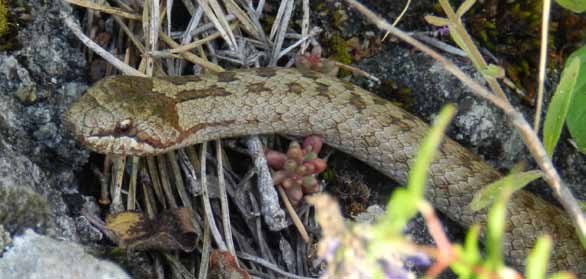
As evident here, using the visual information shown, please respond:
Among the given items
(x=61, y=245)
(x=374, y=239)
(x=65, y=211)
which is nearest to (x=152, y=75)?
(x=65, y=211)

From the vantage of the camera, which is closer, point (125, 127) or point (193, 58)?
point (125, 127)

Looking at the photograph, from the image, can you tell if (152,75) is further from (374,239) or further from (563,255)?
(374,239)

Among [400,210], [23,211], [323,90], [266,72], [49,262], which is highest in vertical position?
[400,210]

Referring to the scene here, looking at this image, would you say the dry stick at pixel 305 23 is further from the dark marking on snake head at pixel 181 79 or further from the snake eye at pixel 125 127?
the snake eye at pixel 125 127

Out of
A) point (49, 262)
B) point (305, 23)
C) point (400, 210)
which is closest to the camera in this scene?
point (400, 210)

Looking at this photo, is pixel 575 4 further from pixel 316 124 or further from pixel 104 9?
pixel 104 9

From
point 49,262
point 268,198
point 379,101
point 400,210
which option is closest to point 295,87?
point 379,101

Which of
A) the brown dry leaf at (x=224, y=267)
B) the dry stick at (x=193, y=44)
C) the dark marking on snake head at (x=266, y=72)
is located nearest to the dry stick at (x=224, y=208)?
the brown dry leaf at (x=224, y=267)
